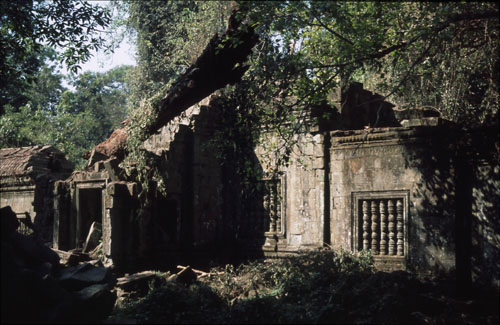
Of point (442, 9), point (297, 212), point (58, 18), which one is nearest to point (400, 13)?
point (442, 9)

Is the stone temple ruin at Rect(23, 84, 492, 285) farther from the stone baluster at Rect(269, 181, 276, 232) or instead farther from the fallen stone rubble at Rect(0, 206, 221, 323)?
the fallen stone rubble at Rect(0, 206, 221, 323)

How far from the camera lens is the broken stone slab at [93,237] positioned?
11.9 m

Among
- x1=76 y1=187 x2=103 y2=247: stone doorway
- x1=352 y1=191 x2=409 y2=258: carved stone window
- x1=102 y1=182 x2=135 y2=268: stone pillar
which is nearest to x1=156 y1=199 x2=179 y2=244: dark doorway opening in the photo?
x1=102 y1=182 x2=135 y2=268: stone pillar

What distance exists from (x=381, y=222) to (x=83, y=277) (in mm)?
5675

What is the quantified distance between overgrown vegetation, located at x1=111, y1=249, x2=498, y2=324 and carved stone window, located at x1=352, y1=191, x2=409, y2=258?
750 mm

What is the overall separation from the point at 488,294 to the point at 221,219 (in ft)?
21.8

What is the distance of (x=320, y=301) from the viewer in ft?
25.9

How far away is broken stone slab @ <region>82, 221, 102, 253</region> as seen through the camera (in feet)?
39.0

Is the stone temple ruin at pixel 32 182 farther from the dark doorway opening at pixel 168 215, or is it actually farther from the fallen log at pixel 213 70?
the fallen log at pixel 213 70

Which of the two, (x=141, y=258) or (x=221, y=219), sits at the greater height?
(x=221, y=219)

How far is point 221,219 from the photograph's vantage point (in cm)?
1283

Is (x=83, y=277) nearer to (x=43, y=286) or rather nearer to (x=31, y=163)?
(x=43, y=286)

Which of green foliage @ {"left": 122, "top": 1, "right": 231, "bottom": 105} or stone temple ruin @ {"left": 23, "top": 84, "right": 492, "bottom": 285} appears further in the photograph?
green foliage @ {"left": 122, "top": 1, "right": 231, "bottom": 105}

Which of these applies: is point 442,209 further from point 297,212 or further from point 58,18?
point 58,18
